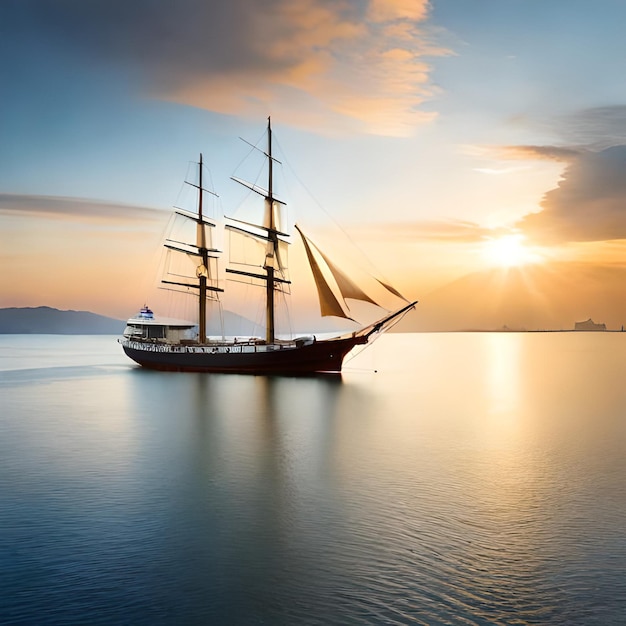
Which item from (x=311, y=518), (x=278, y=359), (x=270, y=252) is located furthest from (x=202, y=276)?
(x=311, y=518)

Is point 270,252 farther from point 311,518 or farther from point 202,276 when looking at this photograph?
point 311,518

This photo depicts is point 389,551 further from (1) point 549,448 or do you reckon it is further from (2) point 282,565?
(1) point 549,448

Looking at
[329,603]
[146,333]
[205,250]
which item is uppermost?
[205,250]

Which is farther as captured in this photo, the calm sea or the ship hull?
the ship hull

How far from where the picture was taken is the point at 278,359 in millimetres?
77062

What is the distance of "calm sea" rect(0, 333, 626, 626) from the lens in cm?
1477

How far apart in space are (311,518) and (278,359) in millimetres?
55982

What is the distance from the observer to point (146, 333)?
299 ft

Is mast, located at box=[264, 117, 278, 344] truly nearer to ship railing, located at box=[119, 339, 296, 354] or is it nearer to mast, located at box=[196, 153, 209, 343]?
ship railing, located at box=[119, 339, 296, 354]

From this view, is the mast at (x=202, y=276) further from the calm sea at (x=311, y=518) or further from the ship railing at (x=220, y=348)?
the calm sea at (x=311, y=518)

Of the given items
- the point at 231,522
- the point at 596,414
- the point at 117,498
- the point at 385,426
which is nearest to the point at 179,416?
the point at 385,426

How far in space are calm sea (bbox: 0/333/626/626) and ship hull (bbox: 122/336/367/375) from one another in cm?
2903

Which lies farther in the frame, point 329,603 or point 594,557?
point 594,557

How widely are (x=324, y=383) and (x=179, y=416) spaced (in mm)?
25970
